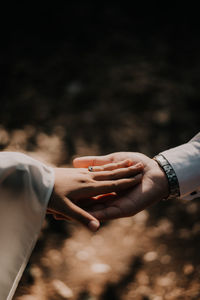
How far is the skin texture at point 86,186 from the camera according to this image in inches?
53.3

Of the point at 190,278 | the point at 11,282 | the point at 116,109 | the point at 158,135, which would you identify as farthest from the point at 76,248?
the point at 116,109

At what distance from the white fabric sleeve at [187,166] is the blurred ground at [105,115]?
68 cm

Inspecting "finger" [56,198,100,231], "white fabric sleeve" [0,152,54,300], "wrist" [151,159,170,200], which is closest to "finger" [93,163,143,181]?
"wrist" [151,159,170,200]

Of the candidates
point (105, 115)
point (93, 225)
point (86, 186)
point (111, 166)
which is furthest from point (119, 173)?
point (105, 115)

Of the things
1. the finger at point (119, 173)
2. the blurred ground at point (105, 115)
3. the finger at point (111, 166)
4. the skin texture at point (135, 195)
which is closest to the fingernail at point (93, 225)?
the skin texture at point (135, 195)

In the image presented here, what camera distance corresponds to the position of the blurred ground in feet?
6.57

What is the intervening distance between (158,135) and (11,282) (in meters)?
2.28

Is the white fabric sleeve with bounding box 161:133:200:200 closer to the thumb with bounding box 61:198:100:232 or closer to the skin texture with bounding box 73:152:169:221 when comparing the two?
the skin texture with bounding box 73:152:169:221

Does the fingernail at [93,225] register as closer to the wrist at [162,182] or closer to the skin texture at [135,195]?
the skin texture at [135,195]

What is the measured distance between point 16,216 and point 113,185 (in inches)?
20.1

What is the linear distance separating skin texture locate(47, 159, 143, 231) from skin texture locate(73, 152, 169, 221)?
0.12 ft

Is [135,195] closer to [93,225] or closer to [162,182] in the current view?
[162,182]

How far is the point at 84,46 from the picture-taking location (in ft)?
15.2

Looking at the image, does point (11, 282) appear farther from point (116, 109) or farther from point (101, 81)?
point (101, 81)
